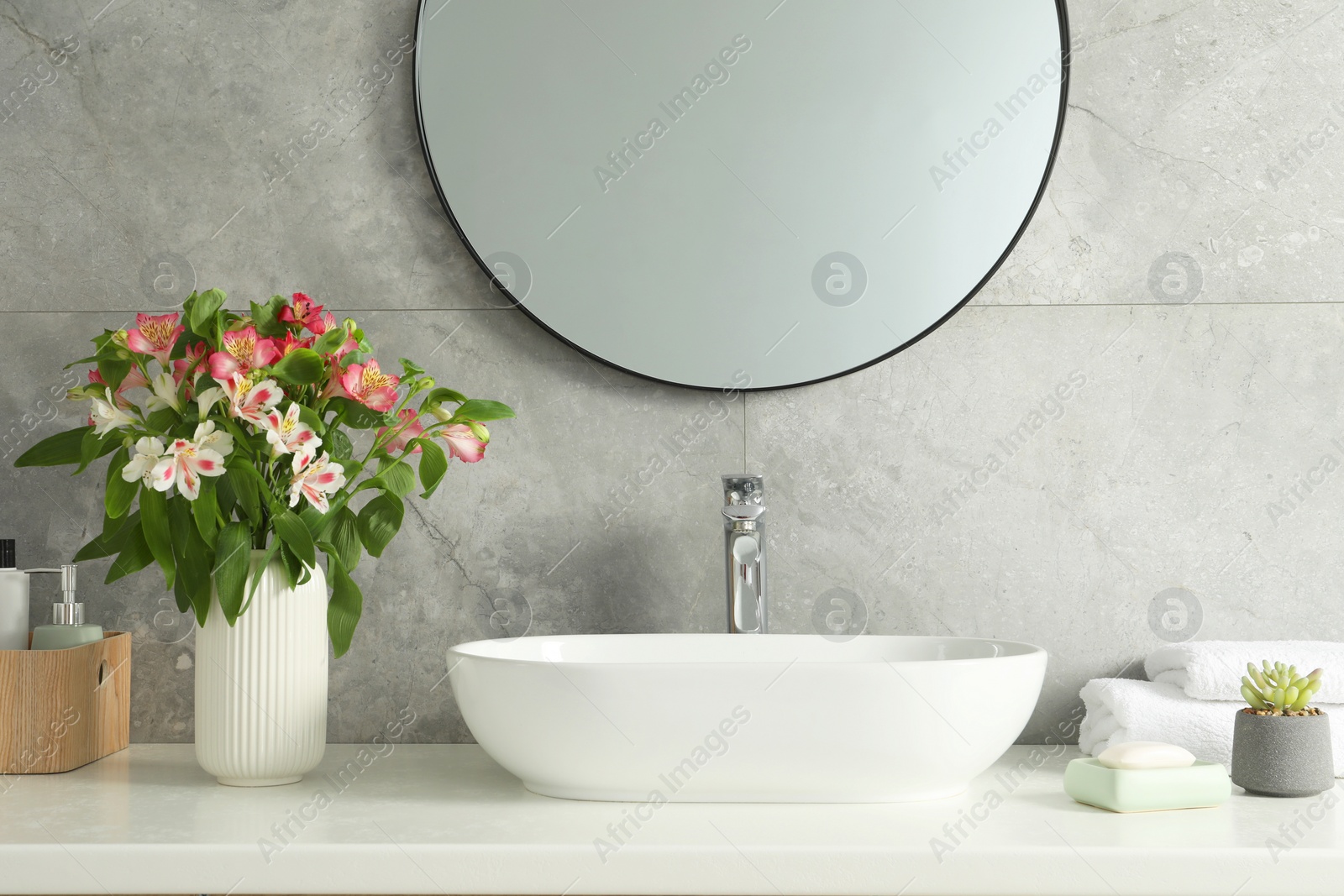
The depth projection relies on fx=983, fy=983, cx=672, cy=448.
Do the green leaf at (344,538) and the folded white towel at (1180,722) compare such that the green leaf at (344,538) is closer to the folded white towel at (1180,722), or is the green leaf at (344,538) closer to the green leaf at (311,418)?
the green leaf at (311,418)

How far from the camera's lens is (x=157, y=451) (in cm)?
86

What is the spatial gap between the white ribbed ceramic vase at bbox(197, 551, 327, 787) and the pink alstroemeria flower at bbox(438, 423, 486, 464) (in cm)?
18

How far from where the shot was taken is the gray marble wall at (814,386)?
1154 mm

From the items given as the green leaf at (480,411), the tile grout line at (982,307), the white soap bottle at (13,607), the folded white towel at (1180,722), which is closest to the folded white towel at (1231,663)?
the folded white towel at (1180,722)

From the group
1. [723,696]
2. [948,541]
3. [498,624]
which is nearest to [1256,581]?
[948,541]

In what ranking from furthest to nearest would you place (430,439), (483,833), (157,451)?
(430,439) → (157,451) → (483,833)

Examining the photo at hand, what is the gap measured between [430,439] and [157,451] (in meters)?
0.24

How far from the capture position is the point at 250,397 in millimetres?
858

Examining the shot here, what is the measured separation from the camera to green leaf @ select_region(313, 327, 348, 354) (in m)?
0.90

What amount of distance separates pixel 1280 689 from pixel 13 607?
123cm

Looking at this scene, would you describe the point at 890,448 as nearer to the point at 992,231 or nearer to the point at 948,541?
the point at 948,541

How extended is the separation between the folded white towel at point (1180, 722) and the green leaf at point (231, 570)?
832 millimetres

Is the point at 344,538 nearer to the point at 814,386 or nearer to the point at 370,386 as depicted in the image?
the point at 370,386

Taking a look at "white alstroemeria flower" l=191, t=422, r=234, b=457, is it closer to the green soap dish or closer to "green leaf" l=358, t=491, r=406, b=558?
"green leaf" l=358, t=491, r=406, b=558
